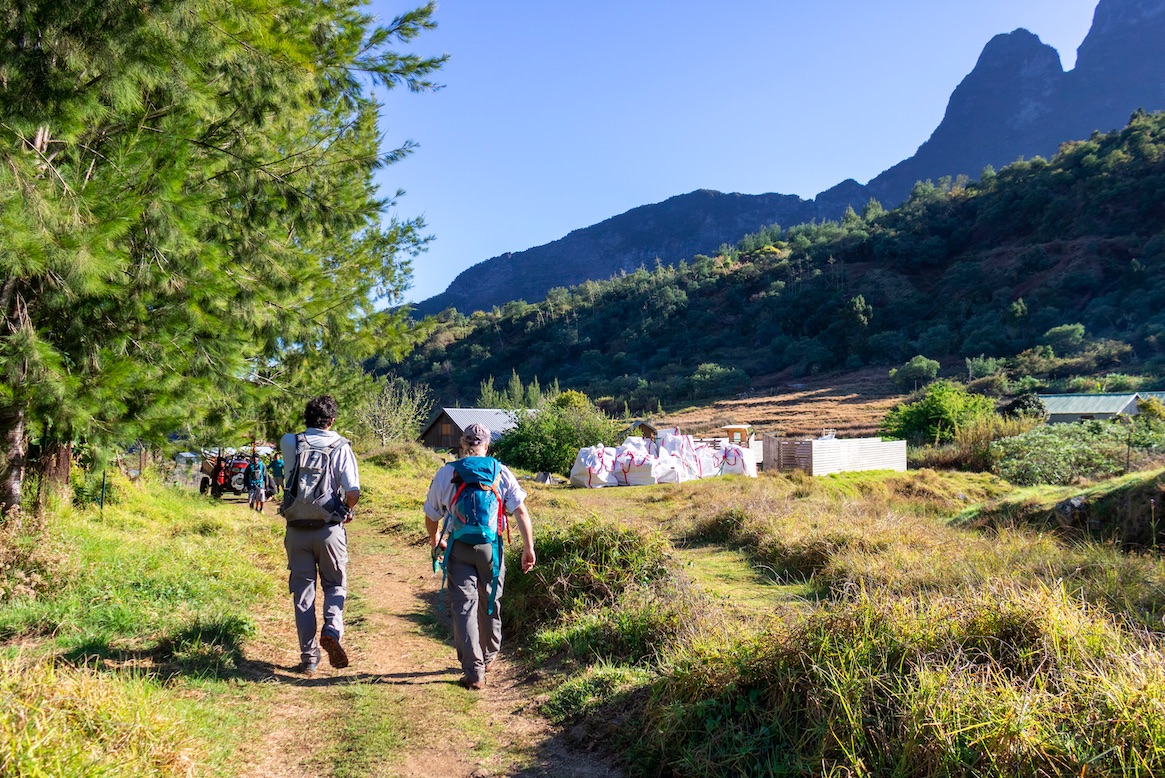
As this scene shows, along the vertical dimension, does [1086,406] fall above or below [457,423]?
below

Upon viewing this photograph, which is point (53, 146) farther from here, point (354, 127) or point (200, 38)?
point (354, 127)

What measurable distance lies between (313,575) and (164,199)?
8.37 feet

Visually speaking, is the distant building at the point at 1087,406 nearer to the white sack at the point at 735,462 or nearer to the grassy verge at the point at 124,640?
the white sack at the point at 735,462

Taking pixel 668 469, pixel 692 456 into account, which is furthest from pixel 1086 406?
pixel 668 469

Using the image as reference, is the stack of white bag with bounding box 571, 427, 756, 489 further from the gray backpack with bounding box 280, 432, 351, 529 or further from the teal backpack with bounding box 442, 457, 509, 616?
the gray backpack with bounding box 280, 432, 351, 529

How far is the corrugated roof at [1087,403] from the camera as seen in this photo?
32.6 metres

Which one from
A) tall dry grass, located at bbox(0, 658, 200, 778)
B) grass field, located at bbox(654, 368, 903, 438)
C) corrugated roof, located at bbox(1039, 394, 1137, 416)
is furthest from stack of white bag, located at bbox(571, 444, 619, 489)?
corrugated roof, located at bbox(1039, 394, 1137, 416)

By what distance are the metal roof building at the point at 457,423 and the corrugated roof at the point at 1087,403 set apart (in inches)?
1082

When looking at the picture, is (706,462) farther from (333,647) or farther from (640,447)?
(333,647)

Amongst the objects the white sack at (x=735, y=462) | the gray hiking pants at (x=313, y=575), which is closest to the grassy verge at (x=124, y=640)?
the gray hiking pants at (x=313, y=575)

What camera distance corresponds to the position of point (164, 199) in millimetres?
4348

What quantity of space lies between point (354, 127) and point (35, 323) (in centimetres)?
486

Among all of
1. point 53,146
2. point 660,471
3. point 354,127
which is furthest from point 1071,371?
point 53,146

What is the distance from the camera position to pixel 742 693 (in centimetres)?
334
